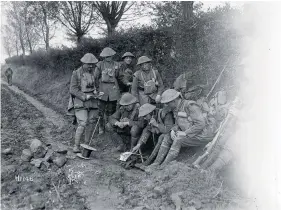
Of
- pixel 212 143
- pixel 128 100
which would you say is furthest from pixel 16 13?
pixel 212 143

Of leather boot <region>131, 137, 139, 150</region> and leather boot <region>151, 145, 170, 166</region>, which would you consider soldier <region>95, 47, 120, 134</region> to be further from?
leather boot <region>151, 145, 170, 166</region>

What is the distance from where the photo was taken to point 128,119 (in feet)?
22.3

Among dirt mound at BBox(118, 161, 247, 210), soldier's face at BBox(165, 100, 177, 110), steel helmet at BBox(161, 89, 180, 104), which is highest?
steel helmet at BBox(161, 89, 180, 104)

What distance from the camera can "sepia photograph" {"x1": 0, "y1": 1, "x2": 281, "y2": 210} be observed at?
15.2 ft

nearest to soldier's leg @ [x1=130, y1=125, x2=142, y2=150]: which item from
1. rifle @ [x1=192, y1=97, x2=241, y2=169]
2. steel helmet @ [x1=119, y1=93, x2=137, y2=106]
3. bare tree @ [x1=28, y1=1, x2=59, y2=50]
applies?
steel helmet @ [x1=119, y1=93, x2=137, y2=106]

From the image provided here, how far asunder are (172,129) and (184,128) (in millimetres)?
269

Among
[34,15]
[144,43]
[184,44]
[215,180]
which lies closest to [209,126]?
[215,180]

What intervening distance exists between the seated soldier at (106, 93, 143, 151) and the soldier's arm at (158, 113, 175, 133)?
57cm

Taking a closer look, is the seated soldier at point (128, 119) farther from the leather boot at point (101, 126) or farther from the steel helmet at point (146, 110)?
the leather boot at point (101, 126)

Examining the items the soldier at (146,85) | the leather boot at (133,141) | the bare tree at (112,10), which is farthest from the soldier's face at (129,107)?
the bare tree at (112,10)

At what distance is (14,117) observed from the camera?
10188 millimetres

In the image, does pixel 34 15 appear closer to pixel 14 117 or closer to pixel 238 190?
pixel 14 117

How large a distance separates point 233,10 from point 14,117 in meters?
7.76

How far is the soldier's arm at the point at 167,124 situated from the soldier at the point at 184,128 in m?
0.26
